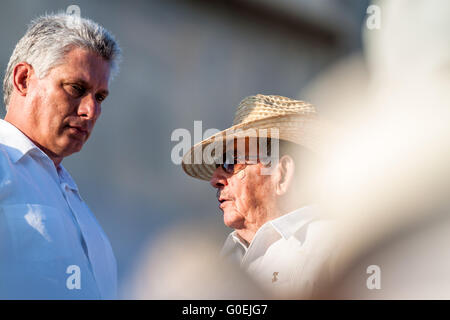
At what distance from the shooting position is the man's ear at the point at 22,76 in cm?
186

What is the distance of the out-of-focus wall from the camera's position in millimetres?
3902

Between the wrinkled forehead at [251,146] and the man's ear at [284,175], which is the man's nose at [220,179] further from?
the man's ear at [284,175]

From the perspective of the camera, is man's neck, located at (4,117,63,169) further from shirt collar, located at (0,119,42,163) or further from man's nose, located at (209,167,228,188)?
man's nose, located at (209,167,228,188)

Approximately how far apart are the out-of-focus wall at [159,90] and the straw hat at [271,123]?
174cm

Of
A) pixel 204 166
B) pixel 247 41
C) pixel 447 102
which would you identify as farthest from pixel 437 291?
pixel 247 41

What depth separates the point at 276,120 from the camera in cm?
206

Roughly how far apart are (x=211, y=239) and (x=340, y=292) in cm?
23

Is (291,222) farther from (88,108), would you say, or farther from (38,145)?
(38,145)

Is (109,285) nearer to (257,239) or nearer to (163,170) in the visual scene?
(257,239)

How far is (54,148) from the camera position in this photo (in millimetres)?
1835

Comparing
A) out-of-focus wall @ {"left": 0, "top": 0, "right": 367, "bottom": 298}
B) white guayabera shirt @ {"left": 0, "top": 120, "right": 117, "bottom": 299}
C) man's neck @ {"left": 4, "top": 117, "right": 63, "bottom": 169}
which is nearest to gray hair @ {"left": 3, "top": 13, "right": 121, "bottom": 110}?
man's neck @ {"left": 4, "top": 117, "right": 63, "bottom": 169}

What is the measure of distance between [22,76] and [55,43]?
17cm

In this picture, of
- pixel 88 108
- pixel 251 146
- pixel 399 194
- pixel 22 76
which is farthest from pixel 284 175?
pixel 399 194

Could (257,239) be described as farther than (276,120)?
No
